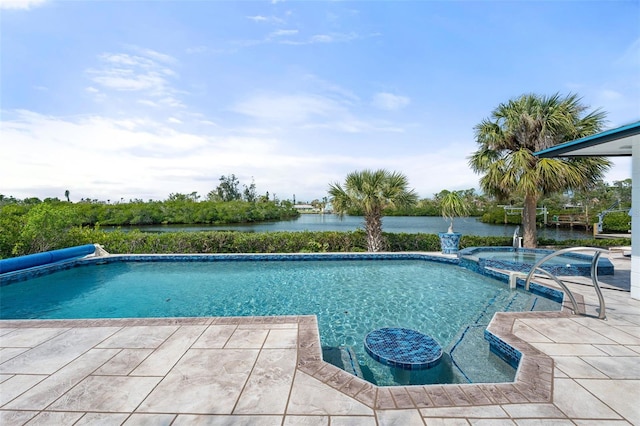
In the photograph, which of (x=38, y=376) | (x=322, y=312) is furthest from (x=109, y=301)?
(x=322, y=312)

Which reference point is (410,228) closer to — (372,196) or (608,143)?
(372,196)

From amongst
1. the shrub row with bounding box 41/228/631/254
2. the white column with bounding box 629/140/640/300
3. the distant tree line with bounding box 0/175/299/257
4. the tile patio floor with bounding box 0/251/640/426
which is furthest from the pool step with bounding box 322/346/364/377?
the distant tree line with bounding box 0/175/299/257

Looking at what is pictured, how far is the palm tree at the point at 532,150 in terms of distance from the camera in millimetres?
9117

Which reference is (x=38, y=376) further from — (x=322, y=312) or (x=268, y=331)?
(x=322, y=312)

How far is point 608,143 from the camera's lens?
476cm

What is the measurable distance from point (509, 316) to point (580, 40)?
24.3ft

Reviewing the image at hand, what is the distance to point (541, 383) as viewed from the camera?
100.0 inches

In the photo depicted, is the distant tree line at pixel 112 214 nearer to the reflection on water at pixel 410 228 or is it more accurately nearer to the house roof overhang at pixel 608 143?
the reflection on water at pixel 410 228

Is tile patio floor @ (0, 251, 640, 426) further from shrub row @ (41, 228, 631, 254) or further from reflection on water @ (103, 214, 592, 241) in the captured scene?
reflection on water @ (103, 214, 592, 241)

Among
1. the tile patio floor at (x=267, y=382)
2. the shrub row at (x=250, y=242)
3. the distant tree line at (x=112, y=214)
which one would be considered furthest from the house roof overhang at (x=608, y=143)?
the distant tree line at (x=112, y=214)

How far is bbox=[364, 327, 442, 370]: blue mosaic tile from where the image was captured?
337cm

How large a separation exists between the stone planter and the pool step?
678 centimetres

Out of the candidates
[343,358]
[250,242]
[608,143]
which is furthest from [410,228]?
[343,358]

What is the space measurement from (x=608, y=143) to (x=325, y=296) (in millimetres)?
5467
